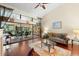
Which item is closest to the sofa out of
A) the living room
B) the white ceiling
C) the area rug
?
the living room

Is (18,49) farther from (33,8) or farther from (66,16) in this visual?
(66,16)

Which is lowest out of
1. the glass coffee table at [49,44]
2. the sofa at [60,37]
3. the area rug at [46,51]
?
the area rug at [46,51]

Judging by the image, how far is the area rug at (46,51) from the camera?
2.20 metres

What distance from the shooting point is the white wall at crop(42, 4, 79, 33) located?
2170 mm

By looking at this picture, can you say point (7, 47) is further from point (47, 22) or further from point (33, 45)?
point (47, 22)

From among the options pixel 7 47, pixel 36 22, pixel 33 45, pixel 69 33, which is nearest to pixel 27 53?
pixel 33 45

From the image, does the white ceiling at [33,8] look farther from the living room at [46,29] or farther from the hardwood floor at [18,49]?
the hardwood floor at [18,49]

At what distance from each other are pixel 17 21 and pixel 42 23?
41cm

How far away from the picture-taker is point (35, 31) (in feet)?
7.32

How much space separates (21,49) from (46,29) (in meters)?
0.52

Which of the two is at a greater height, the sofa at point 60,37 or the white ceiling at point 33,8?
the white ceiling at point 33,8

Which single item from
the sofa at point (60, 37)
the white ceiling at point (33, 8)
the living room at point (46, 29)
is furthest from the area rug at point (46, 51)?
the white ceiling at point (33, 8)

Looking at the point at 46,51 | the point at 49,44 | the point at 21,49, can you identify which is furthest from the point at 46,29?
the point at 21,49

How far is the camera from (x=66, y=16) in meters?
2.20
